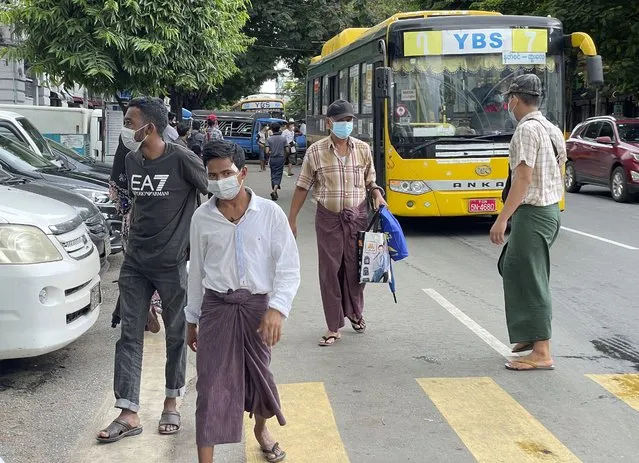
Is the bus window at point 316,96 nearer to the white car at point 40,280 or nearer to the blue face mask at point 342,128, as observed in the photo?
the blue face mask at point 342,128

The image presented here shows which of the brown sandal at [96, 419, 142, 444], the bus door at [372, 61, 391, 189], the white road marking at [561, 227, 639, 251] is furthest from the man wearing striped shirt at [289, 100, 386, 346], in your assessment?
the white road marking at [561, 227, 639, 251]

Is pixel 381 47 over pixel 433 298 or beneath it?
over

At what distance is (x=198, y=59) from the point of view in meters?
15.1

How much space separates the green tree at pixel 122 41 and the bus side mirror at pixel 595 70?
6204mm

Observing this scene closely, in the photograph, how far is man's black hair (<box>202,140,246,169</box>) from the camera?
4137mm

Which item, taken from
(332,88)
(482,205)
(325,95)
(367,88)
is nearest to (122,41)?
(367,88)

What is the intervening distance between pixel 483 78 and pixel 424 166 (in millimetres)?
1547

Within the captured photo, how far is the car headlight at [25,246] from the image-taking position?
570 cm

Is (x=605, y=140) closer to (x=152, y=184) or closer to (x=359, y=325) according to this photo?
(x=359, y=325)

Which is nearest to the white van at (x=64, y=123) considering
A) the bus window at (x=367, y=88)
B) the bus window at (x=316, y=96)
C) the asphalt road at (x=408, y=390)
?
the bus window at (x=316, y=96)

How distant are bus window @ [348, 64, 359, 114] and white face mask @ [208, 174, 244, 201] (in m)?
11.0

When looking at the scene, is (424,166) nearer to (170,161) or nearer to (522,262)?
(522,262)

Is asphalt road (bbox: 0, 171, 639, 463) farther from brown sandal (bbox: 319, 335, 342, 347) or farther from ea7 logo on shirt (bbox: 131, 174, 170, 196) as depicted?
ea7 logo on shirt (bbox: 131, 174, 170, 196)

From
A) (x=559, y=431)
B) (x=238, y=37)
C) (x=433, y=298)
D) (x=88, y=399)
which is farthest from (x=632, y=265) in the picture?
(x=238, y=37)
